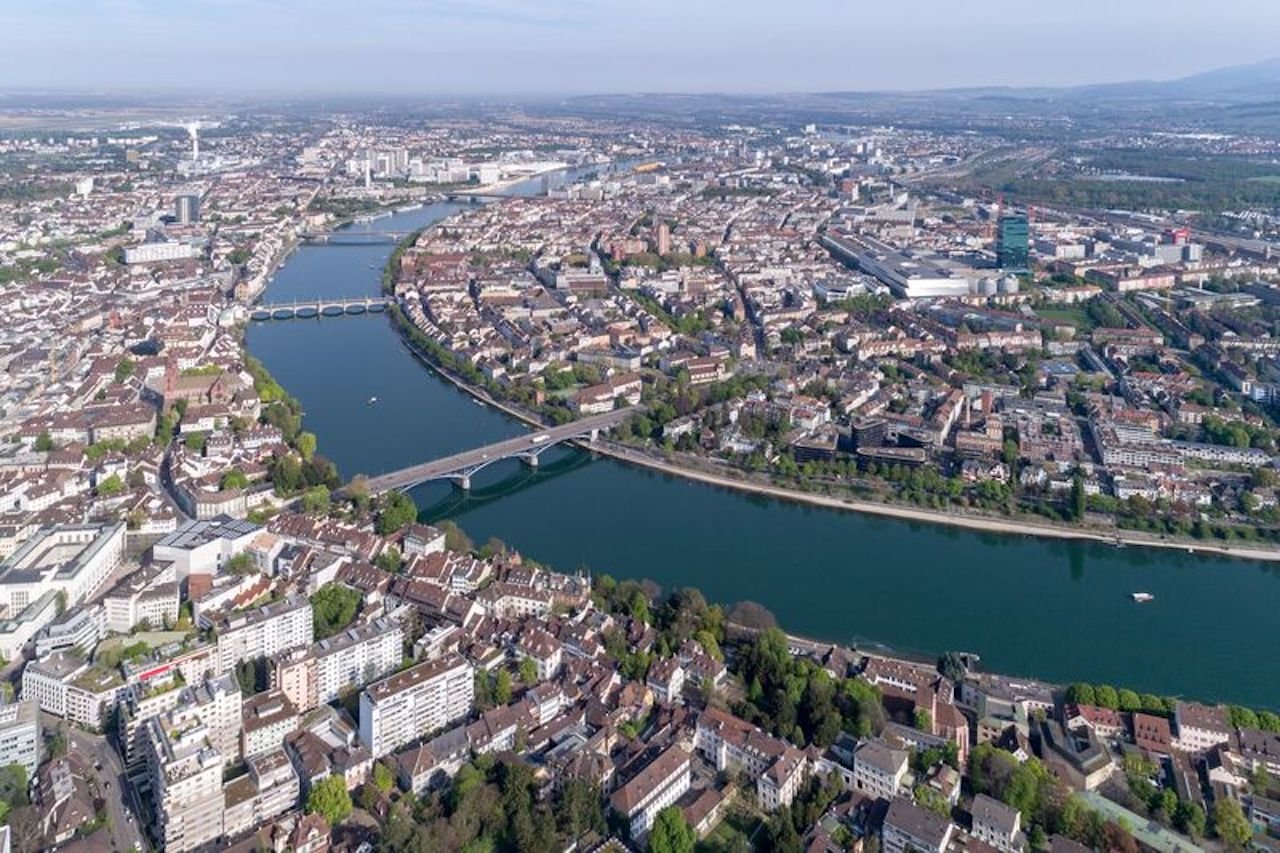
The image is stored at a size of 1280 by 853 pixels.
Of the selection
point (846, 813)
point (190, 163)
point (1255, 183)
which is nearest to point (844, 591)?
point (846, 813)

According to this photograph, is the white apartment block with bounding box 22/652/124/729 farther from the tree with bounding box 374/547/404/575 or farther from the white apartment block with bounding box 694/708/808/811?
the white apartment block with bounding box 694/708/808/811

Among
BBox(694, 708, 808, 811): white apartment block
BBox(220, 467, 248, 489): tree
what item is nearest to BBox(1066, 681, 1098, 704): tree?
BBox(694, 708, 808, 811): white apartment block

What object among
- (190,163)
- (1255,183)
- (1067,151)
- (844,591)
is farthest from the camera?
(1067,151)

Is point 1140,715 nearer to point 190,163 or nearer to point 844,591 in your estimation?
point 844,591

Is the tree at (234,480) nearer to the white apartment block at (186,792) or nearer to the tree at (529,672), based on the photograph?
the tree at (529,672)

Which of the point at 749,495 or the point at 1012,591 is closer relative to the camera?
the point at 1012,591
